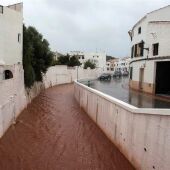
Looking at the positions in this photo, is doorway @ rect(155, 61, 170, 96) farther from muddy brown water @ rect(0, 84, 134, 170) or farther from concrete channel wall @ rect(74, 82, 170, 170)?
concrete channel wall @ rect(74, 82, 170, 170)

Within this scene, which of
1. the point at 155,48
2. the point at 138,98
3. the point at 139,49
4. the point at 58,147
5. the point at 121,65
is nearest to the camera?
the point at 58,147

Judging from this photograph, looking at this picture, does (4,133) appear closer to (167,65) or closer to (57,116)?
(57,116)

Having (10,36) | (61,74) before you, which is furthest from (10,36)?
(61,74)

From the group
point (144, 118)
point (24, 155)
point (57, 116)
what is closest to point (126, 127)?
point (144, 118)

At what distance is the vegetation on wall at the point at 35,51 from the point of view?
31.9 meters

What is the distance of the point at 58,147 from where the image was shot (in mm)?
13734

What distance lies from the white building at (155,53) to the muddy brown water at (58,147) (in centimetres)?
1242

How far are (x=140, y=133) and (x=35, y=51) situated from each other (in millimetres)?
27095

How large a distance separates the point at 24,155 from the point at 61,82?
A: 155 ft

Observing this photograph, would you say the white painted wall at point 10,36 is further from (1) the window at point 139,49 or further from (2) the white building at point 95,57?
(2) the white building at point 95,57

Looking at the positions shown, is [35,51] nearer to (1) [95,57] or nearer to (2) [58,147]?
(2) [58,147]

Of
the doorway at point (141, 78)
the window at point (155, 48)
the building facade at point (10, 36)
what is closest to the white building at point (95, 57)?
the doorway at point (141, 78)

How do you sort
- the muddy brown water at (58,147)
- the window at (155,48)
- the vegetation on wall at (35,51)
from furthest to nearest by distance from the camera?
the vegetation on wall at (35,51)
the window at (155,48)
the muddy brown water at (58,147)

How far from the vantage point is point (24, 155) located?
12.4m
